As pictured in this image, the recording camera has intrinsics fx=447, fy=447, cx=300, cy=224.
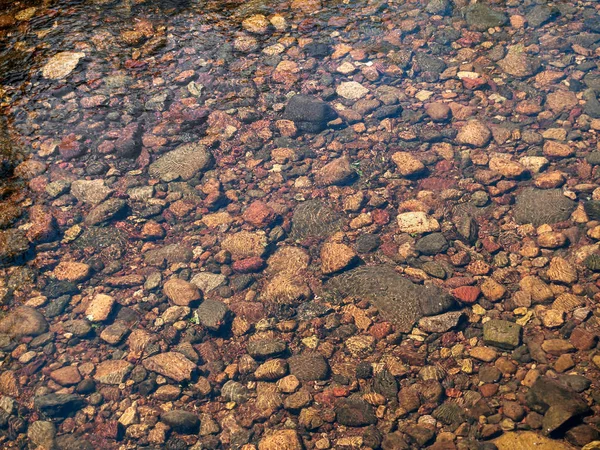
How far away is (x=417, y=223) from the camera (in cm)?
738

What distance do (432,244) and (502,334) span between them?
1.77m

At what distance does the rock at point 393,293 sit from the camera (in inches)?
248

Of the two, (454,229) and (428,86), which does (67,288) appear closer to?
(454,229)

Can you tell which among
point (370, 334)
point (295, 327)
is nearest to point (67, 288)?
point (295, 327)

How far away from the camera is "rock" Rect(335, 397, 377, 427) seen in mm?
5444

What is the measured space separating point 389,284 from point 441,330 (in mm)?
995

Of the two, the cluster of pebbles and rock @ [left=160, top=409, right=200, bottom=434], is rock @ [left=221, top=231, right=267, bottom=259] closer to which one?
the cluster of pebbles

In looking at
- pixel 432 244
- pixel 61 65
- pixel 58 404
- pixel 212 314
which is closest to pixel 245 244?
→ pixel 212 314

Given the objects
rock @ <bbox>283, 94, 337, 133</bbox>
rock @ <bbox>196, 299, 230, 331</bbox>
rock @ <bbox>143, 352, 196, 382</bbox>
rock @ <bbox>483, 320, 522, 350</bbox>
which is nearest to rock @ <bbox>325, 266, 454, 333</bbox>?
rock @ <bbox>483, 320, 522, 350</bbox>

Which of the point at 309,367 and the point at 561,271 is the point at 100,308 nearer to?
the point at 309,367

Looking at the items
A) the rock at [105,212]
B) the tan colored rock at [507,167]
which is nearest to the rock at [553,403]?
the tan colored rock at [507,167]

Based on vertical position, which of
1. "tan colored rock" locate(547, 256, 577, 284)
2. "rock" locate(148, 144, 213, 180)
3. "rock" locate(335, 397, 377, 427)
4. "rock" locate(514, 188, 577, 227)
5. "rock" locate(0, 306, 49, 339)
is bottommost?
"rock" locate(335, 397, 377, 427)

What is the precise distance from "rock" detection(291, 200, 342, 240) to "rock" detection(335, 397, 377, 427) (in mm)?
2840

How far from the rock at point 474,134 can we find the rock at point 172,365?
621 centimetres
